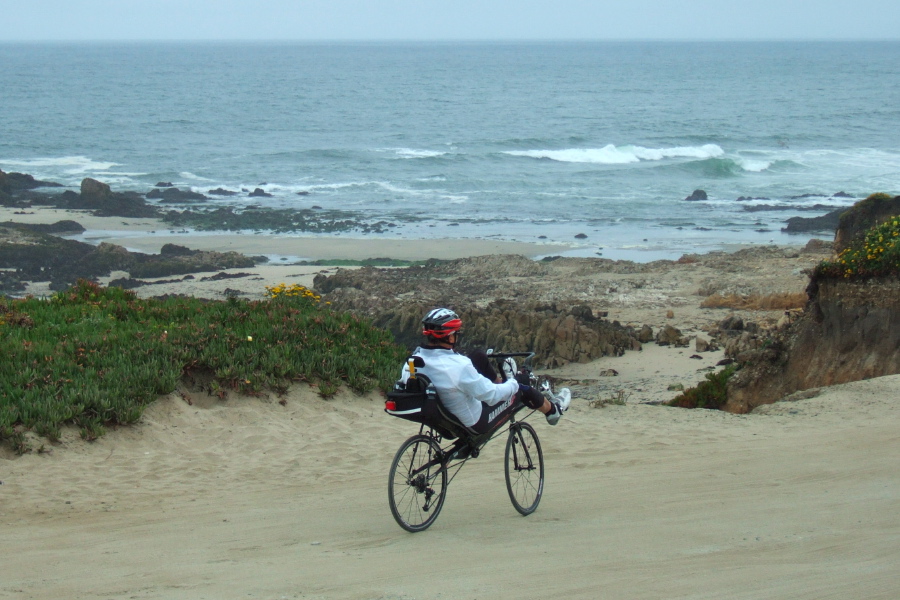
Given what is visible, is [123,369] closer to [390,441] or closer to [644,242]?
[390,441]

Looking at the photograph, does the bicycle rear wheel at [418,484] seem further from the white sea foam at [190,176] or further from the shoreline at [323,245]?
the white sea foam at [190,176]

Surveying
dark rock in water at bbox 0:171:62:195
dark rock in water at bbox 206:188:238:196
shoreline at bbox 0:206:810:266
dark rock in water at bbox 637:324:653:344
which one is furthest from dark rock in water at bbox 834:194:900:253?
dark rock in water at bbox 0:171:62:195

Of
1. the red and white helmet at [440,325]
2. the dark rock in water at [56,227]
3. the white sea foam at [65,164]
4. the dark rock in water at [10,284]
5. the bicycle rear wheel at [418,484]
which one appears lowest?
the dark rock in water at [10,284]

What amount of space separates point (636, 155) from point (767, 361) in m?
50.3

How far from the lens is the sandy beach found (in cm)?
502

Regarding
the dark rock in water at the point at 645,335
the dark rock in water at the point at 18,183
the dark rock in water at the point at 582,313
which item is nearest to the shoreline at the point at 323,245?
the dark rock in water at the point at 18,183

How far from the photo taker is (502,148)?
60.0 metres

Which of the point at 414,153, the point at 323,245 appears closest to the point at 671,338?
the point at 323,245

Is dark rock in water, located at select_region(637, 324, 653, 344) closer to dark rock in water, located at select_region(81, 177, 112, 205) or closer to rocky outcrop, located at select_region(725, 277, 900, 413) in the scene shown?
rocky outcrop, located at select_region(725, 277, 900, 413)

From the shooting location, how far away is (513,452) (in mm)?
6430

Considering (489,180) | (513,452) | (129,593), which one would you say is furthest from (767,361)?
(489,180)

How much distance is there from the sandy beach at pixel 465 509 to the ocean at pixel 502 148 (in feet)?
70.4

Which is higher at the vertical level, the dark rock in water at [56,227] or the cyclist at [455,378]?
the cyclist at [455,378]

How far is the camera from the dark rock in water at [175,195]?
41.6 metres
